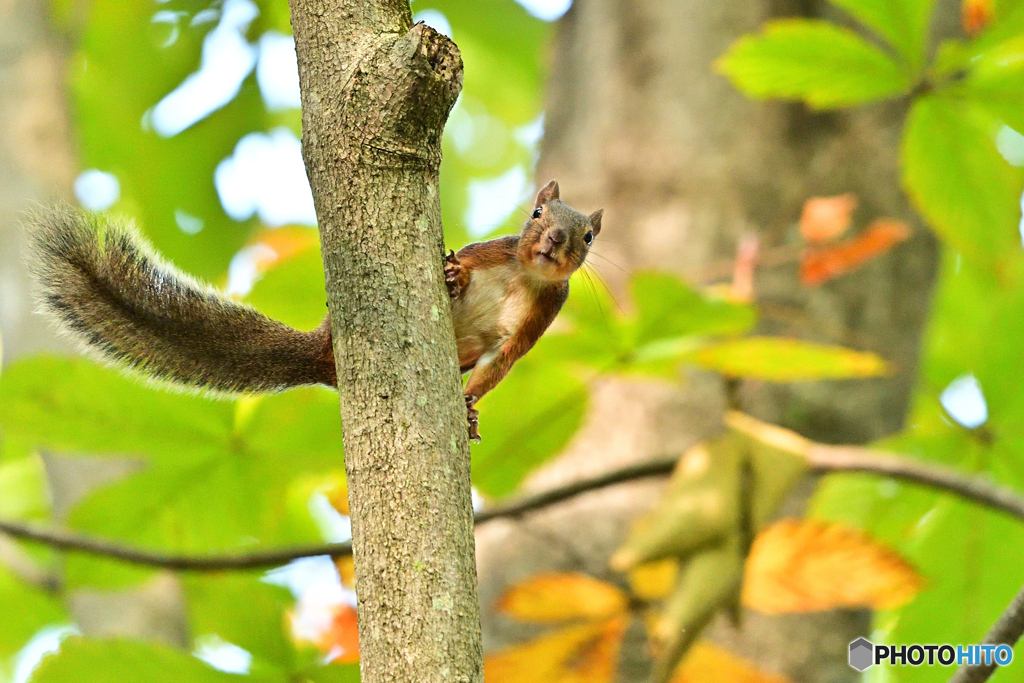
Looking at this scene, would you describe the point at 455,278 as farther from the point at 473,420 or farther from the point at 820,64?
the point at 820,64

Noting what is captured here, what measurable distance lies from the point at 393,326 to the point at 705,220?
191 centimetres

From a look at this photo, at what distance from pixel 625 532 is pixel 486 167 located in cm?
325

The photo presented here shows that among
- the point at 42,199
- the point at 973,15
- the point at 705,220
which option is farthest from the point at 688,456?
the point at 973,15

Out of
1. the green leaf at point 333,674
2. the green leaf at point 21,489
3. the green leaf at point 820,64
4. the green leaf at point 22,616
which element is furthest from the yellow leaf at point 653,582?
the green leaf at point 21,489

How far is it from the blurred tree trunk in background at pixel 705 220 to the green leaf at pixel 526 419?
0.56m

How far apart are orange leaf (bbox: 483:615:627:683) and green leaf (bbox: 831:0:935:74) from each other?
122 cm

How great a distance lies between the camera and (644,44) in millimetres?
2820

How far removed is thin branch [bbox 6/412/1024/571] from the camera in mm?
1581

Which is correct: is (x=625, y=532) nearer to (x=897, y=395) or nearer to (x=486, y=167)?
(x=897, y=395)

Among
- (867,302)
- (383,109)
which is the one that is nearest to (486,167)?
(867,302)

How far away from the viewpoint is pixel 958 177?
2.05m

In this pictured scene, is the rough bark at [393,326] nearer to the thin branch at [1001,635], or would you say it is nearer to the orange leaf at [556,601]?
the thin branch at [1001,635]

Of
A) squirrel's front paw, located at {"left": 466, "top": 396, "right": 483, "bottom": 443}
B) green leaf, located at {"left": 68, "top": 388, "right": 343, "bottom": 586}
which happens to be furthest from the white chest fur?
green leaf, located at {"left": 68, "top": 388, "right": 343, "bottom": 586}

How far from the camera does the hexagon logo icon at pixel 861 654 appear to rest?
2.04 meters
